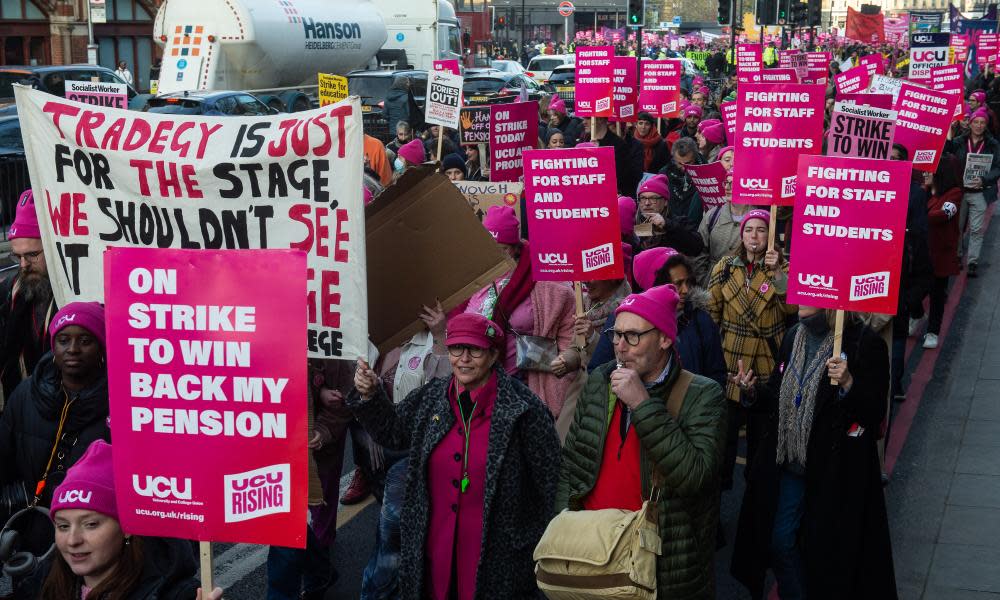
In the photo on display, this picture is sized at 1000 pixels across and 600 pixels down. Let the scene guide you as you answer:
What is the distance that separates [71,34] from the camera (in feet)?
138

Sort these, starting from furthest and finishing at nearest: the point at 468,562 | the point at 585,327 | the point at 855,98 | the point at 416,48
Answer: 1. the point at 416,48
2. the point at 855,98
3. the point at 585,327
4. the point at 468,562

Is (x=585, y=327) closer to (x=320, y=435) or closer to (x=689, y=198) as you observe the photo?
(x=320, y=435)

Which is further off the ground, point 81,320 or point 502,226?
point 502,226

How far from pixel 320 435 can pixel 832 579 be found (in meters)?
2.27

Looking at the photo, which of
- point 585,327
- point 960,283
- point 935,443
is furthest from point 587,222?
point 960,283

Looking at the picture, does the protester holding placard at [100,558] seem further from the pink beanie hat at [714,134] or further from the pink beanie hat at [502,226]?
the pink beanie hat at [714,134]

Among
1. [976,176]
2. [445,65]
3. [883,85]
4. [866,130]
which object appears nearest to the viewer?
[866,130]

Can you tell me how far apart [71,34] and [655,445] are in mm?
41510

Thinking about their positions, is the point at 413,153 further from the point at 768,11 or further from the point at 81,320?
the point at 768,11

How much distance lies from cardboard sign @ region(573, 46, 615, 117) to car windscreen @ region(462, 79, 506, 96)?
14.6m

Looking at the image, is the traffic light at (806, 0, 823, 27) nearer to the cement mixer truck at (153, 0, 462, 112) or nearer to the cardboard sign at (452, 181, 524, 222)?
the cement mixer truck at (153, 0, 462, 112)

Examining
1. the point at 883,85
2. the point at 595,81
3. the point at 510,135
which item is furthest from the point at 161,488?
the point at 883,85

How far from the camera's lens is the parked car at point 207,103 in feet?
70.9

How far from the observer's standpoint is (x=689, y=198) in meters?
10.9
